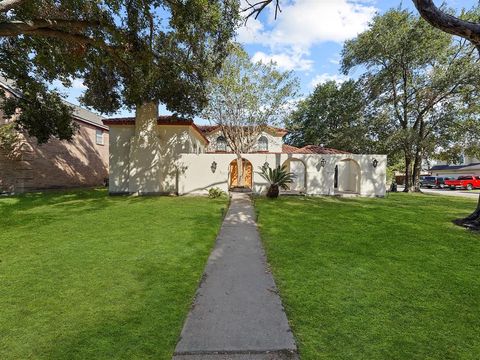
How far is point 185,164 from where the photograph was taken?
18141 mm

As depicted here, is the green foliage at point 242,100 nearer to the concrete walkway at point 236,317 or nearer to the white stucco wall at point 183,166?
the white stucco wall at point 183,166

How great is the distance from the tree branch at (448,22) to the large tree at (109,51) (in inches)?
238

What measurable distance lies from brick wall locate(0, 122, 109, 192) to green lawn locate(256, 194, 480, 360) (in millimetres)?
19961

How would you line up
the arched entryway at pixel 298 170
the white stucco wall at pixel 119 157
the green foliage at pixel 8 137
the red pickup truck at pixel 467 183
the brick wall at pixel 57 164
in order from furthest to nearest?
the red pickup truck at pixel 467 183, the arched entryway at pixel 298 170, the brick wall at pixel 57 164, the white stucco wall at pixel 119 157, the green foliage at pixel 8 137

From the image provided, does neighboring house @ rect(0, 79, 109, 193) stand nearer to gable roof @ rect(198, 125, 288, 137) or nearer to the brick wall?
the brick wall

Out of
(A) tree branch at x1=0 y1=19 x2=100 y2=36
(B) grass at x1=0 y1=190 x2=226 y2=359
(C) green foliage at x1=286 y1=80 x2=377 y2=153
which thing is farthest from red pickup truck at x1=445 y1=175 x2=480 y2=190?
A: (A) tree branch at x1=0 y1=19 x2=100 y2=36

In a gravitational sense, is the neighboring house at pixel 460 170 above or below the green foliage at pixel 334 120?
below

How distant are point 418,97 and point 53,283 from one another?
2828cm

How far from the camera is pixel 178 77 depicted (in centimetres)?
1266

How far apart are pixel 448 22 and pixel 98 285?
32.9 ft

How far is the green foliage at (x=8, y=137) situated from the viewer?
56.2 feet

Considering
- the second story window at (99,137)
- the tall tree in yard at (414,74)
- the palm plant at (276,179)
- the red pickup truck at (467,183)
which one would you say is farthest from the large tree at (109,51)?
the red pickup truck at (467,183)

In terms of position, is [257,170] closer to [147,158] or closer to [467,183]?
[147,158]

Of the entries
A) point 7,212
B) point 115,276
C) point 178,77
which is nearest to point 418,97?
point 178,77
